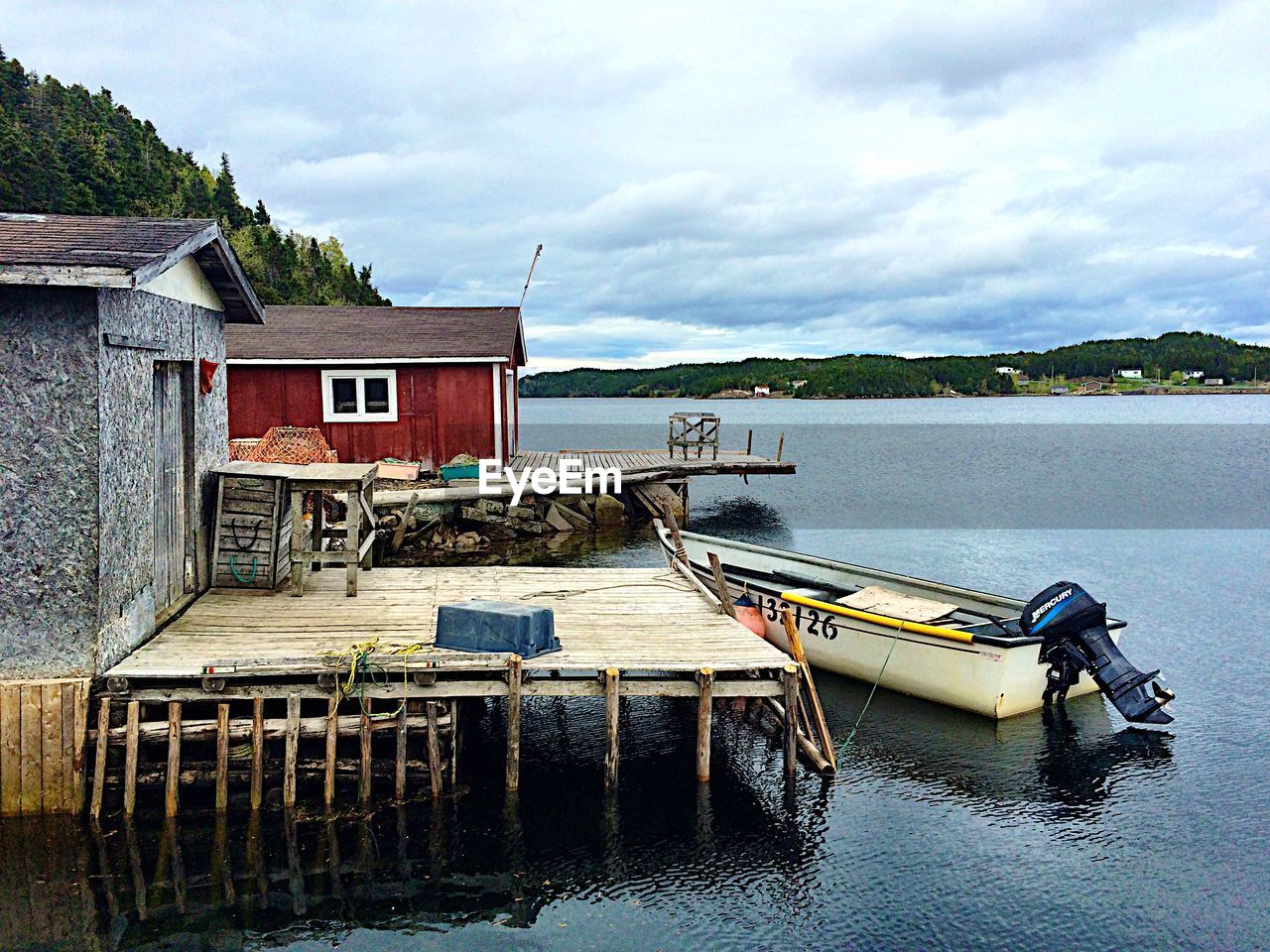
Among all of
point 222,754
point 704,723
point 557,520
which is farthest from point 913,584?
point 557,520

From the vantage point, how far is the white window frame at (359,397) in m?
A: 26.7

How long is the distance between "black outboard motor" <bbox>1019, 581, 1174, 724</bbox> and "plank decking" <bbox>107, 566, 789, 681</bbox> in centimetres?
430

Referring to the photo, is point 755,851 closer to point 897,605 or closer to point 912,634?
point 912,634

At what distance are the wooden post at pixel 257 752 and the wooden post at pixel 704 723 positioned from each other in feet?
14.2

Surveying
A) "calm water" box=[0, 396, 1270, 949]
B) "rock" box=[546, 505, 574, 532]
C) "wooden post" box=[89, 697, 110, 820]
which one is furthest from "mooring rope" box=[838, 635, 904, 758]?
"rock" box=[546, 505, 574, 532]

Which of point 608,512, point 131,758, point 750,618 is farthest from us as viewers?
point 608,512

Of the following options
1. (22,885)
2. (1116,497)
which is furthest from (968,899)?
(1116,497)

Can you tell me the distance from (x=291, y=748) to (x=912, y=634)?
8382 mm

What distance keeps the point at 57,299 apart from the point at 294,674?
407cm

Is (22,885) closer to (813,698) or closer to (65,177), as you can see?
(813,698)

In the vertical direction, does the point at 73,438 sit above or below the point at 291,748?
above

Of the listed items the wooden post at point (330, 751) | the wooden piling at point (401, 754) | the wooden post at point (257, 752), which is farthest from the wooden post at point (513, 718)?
the wooden post at point (257, 752)

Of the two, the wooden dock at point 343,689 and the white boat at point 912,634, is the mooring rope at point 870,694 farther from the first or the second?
the wooden dock at point 343,689

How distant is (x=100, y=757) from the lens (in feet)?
30.4
